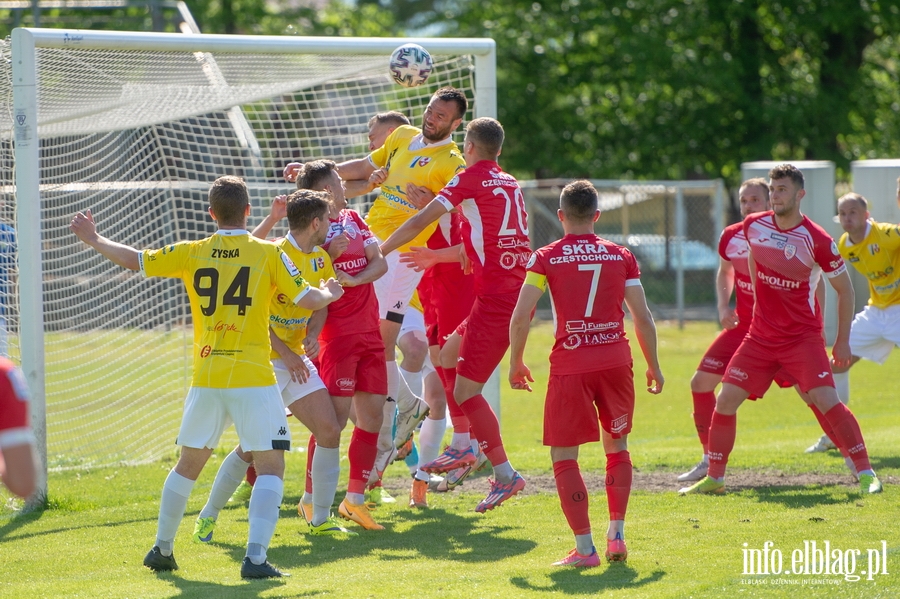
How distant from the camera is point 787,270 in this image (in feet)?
22.6

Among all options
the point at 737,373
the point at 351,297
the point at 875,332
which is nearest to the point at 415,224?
the point at 351,297

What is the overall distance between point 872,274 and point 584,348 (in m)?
4.76

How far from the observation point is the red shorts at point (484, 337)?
6.44 meters

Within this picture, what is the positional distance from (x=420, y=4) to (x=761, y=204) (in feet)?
147

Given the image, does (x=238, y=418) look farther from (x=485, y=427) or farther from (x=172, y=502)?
(x=485, y=427)

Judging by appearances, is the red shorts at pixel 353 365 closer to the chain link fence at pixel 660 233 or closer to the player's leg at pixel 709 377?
the player's leg at pixel 709 377

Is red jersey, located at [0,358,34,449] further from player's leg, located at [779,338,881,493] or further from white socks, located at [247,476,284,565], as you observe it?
player's leg, located at [779,338,881,493]

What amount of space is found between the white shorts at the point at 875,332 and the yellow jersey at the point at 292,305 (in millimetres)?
5371

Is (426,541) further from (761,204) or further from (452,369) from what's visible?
(761,204)

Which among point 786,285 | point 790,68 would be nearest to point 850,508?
point 786,285

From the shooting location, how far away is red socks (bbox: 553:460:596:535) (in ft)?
17.3

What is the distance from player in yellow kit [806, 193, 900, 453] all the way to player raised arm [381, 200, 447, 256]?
3.83 meters

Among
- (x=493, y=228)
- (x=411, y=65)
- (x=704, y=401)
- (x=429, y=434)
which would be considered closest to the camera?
(x=493, y=228)

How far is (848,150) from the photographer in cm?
Answer: 2772
